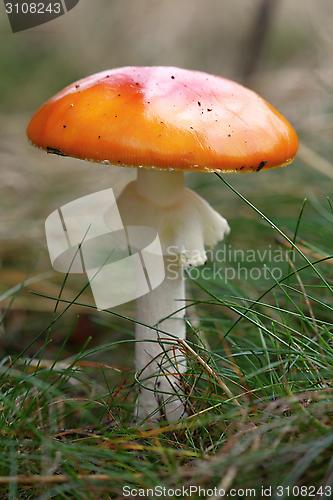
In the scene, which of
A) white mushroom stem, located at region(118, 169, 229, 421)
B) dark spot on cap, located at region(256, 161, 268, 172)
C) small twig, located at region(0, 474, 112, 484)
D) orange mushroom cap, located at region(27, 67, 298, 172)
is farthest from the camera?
white mushroom stem, located at region(118, 169, 229, 421)

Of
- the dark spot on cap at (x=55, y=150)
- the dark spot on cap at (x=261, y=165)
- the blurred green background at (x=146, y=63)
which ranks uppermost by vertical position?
the dark spot on cap at (x=55, y=150)

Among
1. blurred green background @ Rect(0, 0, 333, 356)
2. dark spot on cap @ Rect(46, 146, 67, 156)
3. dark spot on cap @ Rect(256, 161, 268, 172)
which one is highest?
dark spot on cap @ Rect(46, 146, 67, 156)

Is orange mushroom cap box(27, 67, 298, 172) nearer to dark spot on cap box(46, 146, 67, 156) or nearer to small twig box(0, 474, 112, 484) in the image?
dark spot on cap box(46, 146, 67, 156)

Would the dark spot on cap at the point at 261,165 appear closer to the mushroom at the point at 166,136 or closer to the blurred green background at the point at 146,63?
the mushroom at the point at 166,136

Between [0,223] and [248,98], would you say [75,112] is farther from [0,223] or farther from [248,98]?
[0,223]

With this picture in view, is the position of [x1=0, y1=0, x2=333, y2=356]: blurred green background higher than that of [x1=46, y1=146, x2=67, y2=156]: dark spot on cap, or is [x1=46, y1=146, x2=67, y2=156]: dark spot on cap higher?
[x1=46, y1=146, x2=67, y2=156]: dark spot on cap

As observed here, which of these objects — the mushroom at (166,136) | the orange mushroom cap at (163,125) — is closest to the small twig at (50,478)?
the mushroom at (166,136)

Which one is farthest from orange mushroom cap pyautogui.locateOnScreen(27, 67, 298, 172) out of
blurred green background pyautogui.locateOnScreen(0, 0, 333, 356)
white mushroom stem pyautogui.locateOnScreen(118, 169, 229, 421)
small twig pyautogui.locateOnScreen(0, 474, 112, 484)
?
small twig pyautogui.locateOnScreen(0, 474, 112, 484)
